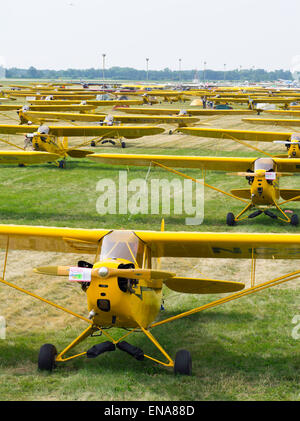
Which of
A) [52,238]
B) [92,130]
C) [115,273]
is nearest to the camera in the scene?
[115,273]

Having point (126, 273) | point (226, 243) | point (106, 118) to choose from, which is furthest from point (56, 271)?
point (106, 118)

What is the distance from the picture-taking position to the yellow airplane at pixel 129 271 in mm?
6270

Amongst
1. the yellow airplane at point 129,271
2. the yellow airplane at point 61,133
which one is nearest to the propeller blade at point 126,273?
the yellow airplane at point 129,271

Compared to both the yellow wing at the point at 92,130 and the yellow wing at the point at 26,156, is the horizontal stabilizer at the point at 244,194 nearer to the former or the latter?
the yellow wing at the point at 26,156

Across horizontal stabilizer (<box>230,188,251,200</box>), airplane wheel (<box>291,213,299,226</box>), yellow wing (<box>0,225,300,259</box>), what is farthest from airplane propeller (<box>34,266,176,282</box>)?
airplane wheel (<box>291,213,299,226</box>)

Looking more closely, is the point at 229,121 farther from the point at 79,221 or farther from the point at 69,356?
the point at 69,356

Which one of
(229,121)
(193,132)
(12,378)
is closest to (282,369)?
(12,378)

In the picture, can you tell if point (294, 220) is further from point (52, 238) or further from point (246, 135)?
point (52, 238)

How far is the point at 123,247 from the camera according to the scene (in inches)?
277

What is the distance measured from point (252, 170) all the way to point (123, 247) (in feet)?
31.3

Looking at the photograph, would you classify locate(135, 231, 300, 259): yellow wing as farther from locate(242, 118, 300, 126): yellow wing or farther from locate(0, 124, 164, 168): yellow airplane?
locate(242, 118, 300, 126): yellow wing

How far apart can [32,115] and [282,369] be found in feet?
88.5

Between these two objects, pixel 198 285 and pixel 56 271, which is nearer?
pixel 56 271

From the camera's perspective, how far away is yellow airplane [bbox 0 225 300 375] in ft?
20.6
